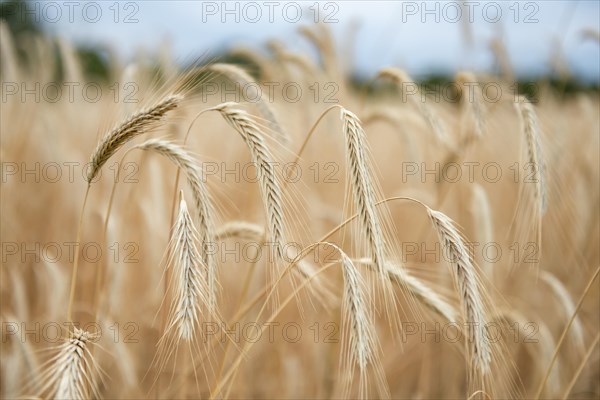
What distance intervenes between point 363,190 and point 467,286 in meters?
0.37

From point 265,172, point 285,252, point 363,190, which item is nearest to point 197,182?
point 265,172

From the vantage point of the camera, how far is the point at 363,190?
119cm

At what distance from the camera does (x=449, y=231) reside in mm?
1246

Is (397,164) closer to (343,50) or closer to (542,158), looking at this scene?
(343,50)

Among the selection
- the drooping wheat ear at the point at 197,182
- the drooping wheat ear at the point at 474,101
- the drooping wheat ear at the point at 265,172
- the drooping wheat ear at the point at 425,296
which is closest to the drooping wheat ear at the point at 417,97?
the drooping wheat ear at the point at 474,101

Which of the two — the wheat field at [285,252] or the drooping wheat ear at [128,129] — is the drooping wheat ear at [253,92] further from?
the drooping wheat ear at [128,129]

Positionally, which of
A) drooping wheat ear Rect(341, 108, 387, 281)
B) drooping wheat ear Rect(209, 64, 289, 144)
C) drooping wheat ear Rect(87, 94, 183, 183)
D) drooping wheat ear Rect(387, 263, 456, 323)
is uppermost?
drooping wheat ear Rect(209, 64, 289, 144)

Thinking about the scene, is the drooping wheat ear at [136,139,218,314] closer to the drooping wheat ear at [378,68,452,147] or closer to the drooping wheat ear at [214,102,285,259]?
the drooping wheat ear at [214,102,285,259]

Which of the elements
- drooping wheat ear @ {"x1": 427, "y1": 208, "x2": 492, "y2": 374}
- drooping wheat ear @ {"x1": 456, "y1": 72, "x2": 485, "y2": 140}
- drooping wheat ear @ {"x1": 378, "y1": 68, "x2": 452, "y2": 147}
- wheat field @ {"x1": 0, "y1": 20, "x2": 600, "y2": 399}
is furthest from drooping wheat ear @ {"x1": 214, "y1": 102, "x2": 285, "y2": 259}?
drooping wheat ear @ {"x1": 456, "y1": 72, "x2": 485, "y2": 140}

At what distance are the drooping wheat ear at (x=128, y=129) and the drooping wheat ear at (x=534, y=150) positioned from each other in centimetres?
110

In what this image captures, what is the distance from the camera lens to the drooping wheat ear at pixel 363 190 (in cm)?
117

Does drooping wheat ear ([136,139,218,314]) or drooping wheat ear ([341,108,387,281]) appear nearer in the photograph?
drooping wheat ear ([341,108,387,281])

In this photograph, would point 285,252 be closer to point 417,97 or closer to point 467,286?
point 467,286

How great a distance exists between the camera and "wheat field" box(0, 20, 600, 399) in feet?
4.17
